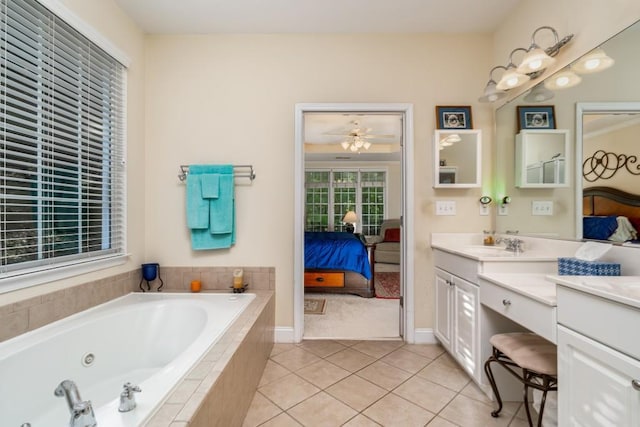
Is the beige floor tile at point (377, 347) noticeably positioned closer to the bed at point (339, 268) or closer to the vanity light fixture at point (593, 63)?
the bed at point (339, 268)

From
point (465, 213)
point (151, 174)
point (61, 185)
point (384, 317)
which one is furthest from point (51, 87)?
point (384, 317)

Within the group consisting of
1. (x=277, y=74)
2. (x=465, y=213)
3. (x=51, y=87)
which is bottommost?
(x=465, y=213)

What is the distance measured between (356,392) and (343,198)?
541 centimetres

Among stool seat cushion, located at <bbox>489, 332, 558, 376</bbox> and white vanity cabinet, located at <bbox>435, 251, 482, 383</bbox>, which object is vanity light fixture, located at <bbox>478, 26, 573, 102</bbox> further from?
stool seat cushion, located at <bbox>489, 332, 558, 376</bbox>

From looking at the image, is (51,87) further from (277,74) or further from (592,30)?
(592,30)

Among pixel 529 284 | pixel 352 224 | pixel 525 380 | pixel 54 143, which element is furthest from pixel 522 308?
pixel 352 224

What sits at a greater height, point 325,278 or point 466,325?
point 466,325

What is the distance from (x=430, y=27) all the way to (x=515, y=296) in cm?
212

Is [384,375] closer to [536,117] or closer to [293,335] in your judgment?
[293,335]

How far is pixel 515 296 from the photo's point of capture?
136 centimetres

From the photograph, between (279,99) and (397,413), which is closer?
(397,413)

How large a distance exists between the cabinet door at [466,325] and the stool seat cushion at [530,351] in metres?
0.20

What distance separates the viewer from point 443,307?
2113 mm

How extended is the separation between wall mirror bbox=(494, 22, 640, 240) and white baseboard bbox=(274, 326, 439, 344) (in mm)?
1049
